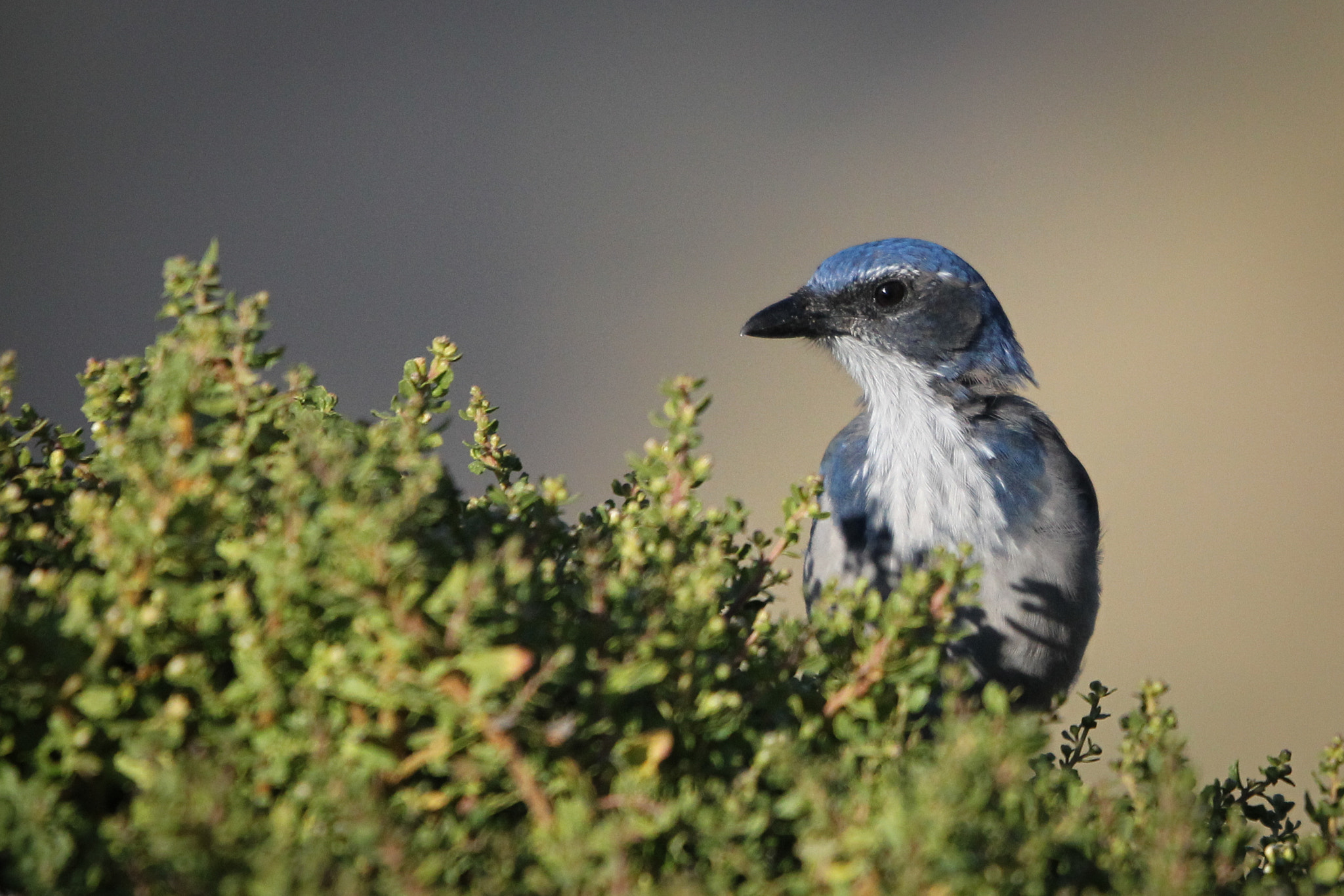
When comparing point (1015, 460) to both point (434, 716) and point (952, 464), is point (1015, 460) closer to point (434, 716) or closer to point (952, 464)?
point (952, 464)

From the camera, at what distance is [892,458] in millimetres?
3209

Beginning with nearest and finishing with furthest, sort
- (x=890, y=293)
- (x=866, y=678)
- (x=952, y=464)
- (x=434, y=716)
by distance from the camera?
(x=434, y=716), (x=866, y=678), (x=952, y=464), (x=890, y=293)

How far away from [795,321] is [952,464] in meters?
0.74

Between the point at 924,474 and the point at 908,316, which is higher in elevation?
the point at 908,316

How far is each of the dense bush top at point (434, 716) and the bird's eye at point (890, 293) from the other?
7.35ft

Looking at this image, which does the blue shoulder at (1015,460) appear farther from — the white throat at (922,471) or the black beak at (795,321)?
the black beak at (795,321)

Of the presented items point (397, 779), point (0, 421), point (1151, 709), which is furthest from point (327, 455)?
point (1151, 709)

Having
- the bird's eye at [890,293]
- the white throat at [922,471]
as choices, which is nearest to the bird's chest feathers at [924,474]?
the white throat at [922,471]

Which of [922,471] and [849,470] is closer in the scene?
[922,471]

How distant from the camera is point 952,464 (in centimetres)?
311

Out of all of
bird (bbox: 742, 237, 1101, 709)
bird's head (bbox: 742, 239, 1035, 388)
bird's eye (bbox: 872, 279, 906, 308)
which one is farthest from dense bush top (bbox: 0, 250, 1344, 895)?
bird's eye (bbox: 872, 279, 906, 308)

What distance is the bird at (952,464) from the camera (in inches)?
117

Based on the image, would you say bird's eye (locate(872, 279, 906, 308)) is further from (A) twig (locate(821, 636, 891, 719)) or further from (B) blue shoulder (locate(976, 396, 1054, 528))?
(A) twig (locate(821, 636, 891, 719))

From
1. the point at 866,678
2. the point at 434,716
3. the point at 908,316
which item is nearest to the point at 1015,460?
the point at 908,316
